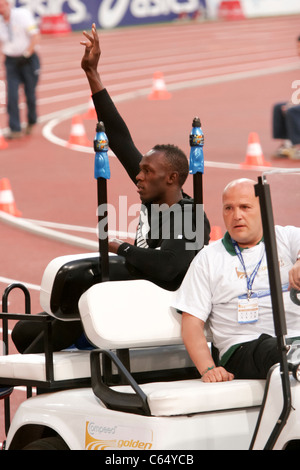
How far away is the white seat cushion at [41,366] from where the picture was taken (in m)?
4.72

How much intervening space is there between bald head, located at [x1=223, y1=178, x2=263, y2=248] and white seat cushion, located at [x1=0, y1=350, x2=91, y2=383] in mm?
907

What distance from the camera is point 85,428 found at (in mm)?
4465

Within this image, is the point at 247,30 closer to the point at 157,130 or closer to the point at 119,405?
the point at 157,130

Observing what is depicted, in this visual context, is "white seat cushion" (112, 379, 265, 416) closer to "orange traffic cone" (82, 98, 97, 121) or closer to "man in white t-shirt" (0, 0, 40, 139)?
"man in white t-shirt" (0, 0, 40, 139)

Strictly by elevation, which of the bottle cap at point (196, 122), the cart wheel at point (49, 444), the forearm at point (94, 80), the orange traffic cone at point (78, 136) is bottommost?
the cart wheel at point (49, 444)

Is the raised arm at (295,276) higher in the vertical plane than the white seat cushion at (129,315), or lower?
higher

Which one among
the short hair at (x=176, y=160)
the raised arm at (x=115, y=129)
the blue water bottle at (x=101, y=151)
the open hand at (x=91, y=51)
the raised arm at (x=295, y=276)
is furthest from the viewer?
the raised arm at (x=115, y=129)

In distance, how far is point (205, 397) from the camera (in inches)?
166

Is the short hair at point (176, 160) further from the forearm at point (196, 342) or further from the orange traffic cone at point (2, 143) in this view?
the orange traffic cone at point (2, 143)

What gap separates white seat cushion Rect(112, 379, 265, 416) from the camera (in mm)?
4188

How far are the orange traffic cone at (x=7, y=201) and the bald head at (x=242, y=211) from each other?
7165mm

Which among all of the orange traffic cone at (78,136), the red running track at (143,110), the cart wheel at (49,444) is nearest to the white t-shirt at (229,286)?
the cart wheel at (49,444)

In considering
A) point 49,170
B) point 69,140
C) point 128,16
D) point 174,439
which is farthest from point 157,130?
point 128,16
